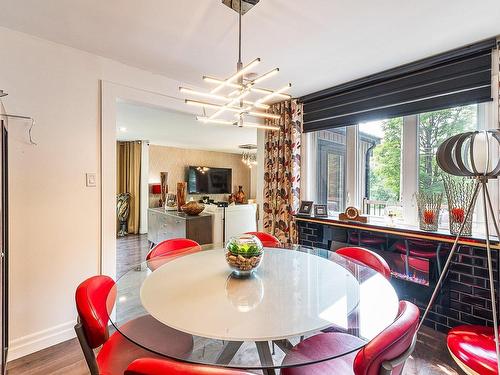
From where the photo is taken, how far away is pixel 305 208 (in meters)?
3.28

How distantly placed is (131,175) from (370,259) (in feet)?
20.1

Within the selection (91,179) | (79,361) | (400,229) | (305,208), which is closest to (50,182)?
(91,179)

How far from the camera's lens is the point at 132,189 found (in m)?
6.55

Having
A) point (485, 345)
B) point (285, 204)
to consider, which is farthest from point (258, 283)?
point (285, 204)

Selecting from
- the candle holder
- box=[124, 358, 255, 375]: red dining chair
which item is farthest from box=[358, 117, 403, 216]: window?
box=[124, 358, 255, 375]: red dining chair

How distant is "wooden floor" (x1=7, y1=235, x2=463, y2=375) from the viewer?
1.77 meters

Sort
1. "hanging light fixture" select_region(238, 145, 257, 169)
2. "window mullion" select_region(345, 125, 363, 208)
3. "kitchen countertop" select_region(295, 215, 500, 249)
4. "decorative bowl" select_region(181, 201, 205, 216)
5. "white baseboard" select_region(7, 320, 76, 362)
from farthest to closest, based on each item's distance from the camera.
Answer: "hanging light fixture" select_region(238, 145, 257, 169) → "decorative bowl" select_region(181, 201, 205, 216) → "window mullion" select_region(345, 125, 363, 208) → "kitchen countertop" select_region(295, 215, 500, 249) → "white baseboard" select_region(7, 320, 76, 362)

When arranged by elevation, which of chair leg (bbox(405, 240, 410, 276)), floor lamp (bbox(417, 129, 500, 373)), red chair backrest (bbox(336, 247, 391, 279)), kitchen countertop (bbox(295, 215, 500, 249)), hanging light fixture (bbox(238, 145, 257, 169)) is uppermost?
hanging light fixture (bbox(238, 145, 257, 169))

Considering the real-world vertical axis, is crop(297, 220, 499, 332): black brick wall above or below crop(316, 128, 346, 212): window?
below

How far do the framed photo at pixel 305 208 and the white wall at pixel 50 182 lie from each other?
7.46 feet

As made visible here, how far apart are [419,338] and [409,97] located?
2.18 m

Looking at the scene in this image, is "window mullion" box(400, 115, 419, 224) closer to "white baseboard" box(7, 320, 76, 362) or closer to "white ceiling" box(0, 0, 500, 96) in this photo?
"white ceiling" box(0, 0, 500, 96)

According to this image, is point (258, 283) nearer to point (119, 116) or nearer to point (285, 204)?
point (285, 204)

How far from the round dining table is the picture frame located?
4.76 feet
